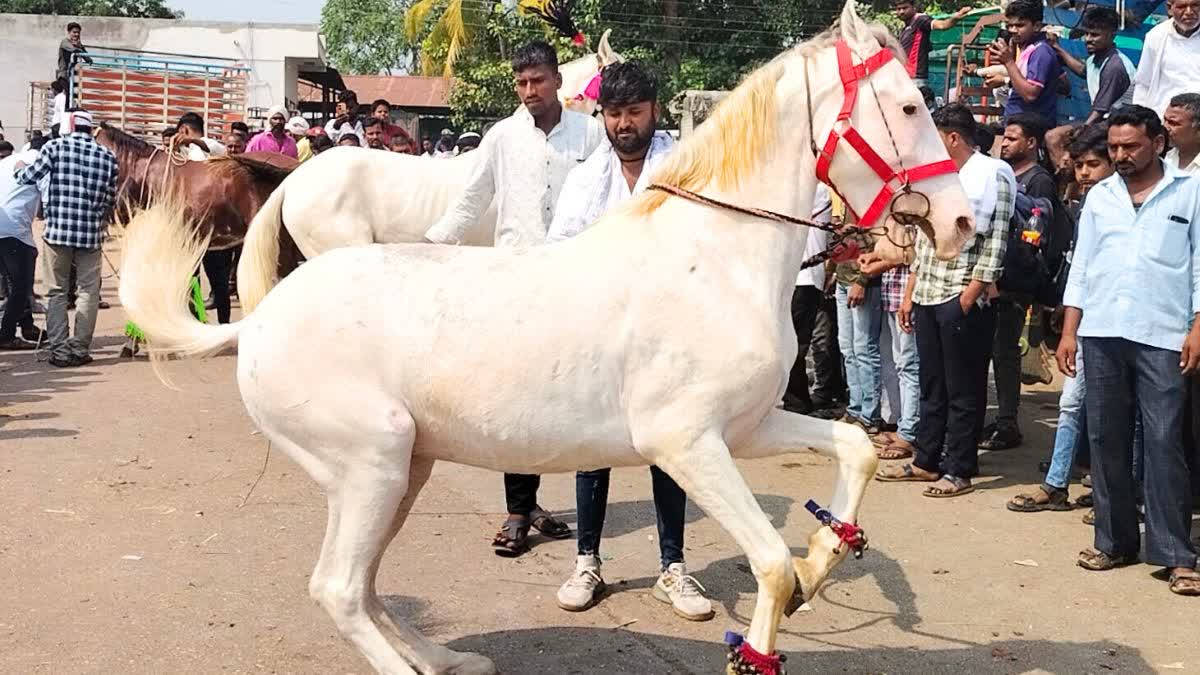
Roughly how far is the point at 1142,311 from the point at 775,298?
7.07 ft

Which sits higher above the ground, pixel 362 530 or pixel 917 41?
pixel 917 41

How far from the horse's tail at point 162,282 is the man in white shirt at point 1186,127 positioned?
4.52 meters

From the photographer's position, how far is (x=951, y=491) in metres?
6.61

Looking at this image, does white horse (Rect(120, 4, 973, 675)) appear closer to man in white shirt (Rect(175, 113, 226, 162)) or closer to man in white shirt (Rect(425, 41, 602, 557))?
man in white shirt (Rect(425, 41, 602, 557))

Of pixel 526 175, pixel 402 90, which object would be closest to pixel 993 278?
pixel 526 175

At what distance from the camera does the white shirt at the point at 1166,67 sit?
7.25 m

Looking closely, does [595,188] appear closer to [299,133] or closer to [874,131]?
[874,131]

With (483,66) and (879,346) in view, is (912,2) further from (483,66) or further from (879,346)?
(483,66)

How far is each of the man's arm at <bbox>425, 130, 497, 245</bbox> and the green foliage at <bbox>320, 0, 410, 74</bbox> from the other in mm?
50245

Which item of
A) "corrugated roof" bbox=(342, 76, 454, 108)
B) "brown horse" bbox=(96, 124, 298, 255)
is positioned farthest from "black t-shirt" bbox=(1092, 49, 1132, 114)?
"corrugated roof" bbox=(342, 76, 454, 108)

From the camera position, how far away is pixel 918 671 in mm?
4176

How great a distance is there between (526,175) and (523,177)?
17mm

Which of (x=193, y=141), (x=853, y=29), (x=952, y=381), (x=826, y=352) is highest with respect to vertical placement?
(x=853, y=29)

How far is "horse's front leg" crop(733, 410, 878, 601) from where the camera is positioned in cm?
375
